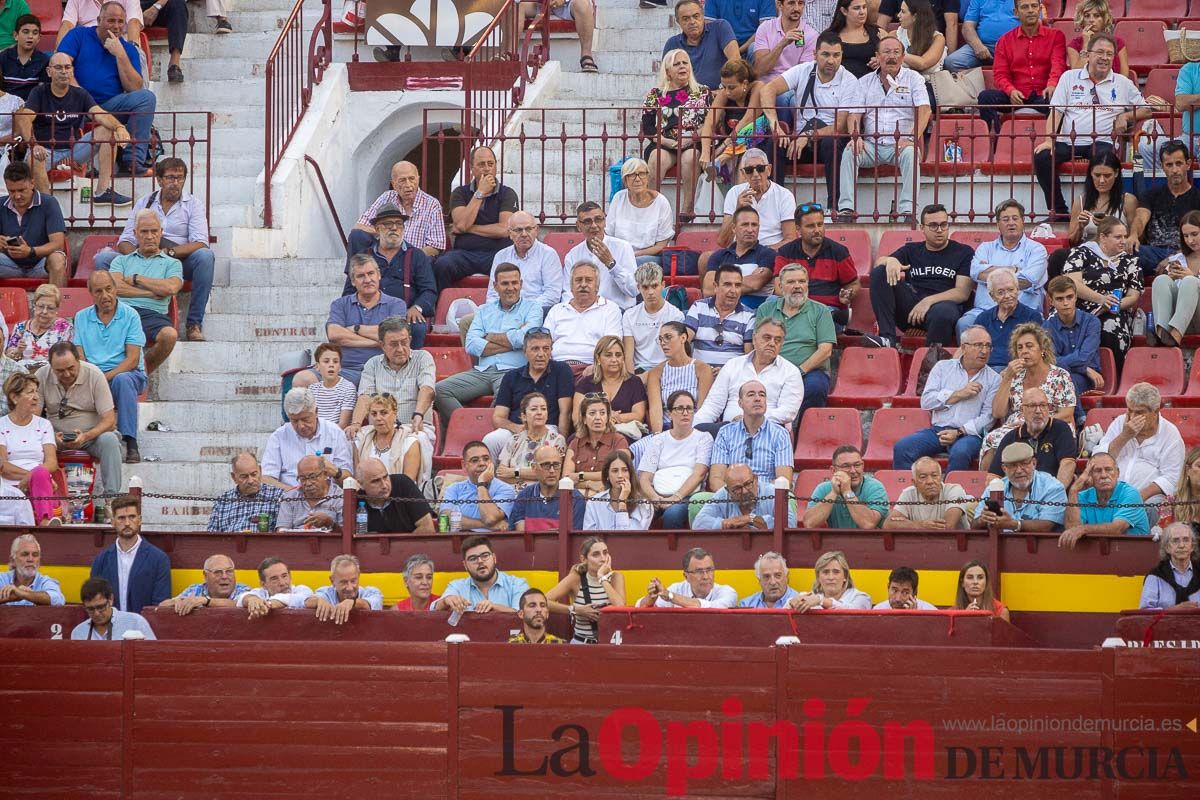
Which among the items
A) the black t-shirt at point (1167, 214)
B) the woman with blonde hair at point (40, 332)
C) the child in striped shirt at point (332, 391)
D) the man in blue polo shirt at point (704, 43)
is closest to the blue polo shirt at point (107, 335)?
the woman with blonde hair at point (40, 332)

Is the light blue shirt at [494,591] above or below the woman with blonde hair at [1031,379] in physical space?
below

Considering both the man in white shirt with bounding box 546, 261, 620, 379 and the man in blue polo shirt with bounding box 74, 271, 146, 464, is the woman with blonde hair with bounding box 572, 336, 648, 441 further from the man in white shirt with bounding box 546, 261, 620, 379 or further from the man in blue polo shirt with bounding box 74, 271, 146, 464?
the man in blue polo shirt with bounding box 74, 271, 146, 464

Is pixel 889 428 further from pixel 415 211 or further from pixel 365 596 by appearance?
pixel 415 211

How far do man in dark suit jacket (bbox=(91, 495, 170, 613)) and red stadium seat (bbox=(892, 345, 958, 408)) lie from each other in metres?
4.80

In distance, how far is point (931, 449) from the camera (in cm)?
1473

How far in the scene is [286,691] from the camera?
1279cm

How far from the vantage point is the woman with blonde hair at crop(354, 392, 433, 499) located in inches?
583

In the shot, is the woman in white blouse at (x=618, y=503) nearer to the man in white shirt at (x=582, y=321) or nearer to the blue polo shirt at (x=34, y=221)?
the man in white shirt at (x=582, y=321)

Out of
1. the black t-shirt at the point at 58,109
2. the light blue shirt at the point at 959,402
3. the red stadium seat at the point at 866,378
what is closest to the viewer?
the light blue shirt at the point at 959,402

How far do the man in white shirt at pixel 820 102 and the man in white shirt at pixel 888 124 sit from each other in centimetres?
9

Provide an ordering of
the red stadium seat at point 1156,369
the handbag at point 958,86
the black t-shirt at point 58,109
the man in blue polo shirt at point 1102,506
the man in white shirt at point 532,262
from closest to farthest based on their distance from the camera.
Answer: the man in blue polo shirt at point 1102,506 → the red stadium seat at point 1156,369 → the man in white shirt at point 532,262 → the handbag at point 958,86 → the black t-shirt at point 58,109

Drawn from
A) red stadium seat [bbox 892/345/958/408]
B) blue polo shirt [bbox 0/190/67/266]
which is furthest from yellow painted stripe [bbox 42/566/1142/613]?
blue polo shirt [bbox 0/190/67/266]

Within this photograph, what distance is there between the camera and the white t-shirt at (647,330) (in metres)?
15.8

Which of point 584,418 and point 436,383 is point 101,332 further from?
point 584,418
